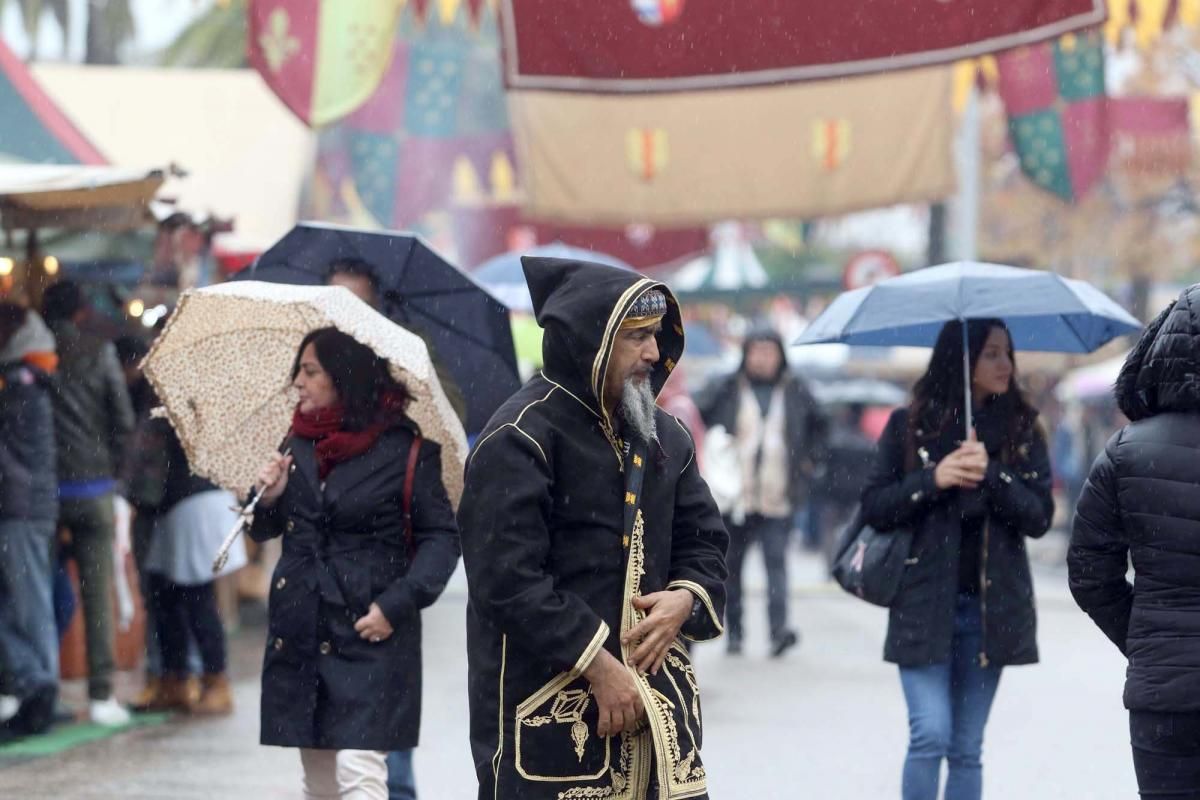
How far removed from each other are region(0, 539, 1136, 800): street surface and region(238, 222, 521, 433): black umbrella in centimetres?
195

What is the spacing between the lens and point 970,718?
614 cm

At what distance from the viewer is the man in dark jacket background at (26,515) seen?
8.62 m

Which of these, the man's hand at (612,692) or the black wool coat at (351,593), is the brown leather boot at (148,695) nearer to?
the black wool coat at (351,593)

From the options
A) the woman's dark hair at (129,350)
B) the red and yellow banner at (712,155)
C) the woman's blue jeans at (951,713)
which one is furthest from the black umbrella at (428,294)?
the red and yellow banner at (712,155)

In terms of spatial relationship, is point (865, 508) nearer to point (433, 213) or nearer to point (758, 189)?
point (758, 189)

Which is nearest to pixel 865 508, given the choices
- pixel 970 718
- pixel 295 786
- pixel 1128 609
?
pixel 970 718

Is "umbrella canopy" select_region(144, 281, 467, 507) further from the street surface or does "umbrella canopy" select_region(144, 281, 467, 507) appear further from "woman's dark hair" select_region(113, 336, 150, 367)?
"woman's dark hair" select_region(113, 336, 150, 367)

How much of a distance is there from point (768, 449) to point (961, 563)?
574 centimetres

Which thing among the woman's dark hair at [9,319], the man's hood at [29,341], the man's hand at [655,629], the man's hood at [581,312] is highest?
the man's hood at [581,312]

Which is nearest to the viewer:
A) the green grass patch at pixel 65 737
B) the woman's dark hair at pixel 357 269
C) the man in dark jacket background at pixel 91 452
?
the woman's dark hair at pixel 357 269

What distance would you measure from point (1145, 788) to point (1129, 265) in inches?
1118

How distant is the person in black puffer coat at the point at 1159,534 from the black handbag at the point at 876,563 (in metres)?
1.55

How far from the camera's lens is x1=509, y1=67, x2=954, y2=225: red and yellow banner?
1670 centimetres

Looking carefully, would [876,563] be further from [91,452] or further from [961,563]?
[91,452]
